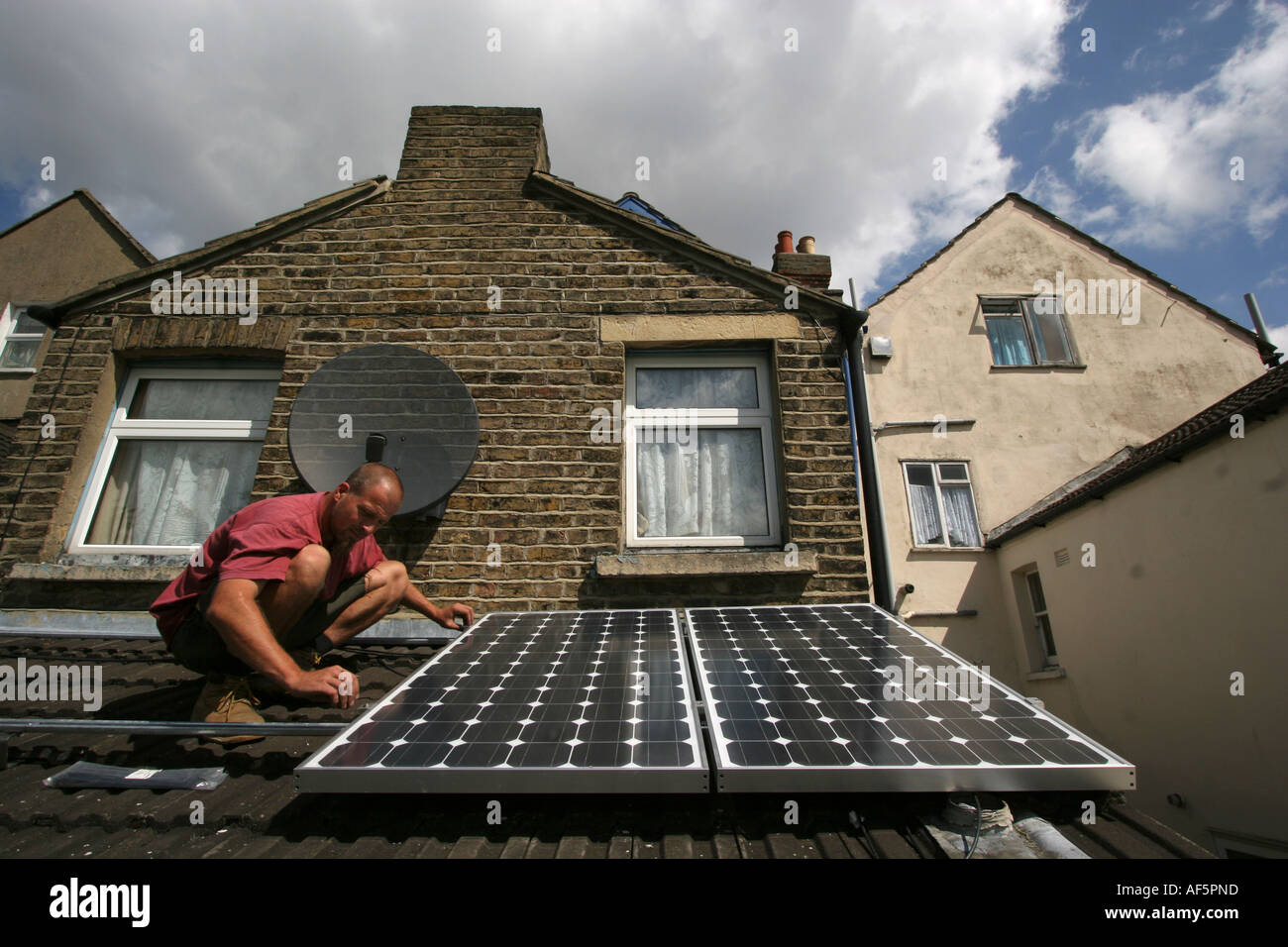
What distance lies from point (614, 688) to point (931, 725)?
4.27ft

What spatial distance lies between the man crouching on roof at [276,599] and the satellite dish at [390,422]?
0.86 meters

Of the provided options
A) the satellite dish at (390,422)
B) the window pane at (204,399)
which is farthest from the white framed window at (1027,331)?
the window pane at (204,399)

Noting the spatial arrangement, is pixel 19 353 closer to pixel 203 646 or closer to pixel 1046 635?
pixel 203 646

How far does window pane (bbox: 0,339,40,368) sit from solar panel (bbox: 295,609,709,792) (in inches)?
627

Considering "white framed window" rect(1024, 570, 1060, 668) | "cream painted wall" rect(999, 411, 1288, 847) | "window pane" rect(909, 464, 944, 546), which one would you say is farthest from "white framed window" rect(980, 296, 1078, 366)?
"cream painted wall" rect(999, 411, 1288, 847)

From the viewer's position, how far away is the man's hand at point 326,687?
98.8 inches

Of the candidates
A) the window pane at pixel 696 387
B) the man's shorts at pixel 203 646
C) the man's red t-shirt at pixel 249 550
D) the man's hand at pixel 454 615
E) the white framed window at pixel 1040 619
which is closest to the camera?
the man's red t-shirt at pixel 249 550

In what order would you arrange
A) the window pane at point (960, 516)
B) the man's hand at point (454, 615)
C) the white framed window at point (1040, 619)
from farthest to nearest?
the window pane at point (960, 516) → the white framed window at point (1040, 619) → the man's hand at point (454, 615)

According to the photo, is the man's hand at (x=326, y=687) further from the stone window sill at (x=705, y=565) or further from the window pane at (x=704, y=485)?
the window pane at (x=704, y=485)

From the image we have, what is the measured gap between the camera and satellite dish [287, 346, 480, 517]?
422cm

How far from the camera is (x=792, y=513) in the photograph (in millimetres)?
4285

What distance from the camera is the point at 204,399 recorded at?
4938 mm

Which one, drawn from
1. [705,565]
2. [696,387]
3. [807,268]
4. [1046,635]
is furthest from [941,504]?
[705,565]
